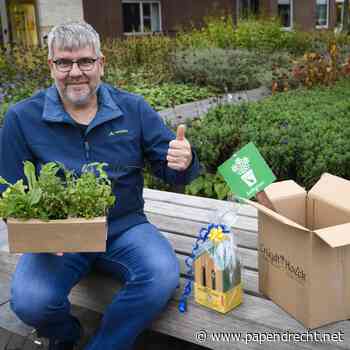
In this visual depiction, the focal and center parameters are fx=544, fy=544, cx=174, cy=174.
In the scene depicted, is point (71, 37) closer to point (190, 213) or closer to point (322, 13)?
point (190, 213)

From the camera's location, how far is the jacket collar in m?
2.45

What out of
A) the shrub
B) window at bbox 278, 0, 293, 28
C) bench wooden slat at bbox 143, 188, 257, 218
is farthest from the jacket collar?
window at bbox 278, 0, 293, 28

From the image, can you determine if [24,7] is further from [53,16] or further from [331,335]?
[331,335]

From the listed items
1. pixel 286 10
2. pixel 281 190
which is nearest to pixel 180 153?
pixel 281 190

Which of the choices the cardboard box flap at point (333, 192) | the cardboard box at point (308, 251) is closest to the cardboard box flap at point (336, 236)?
the cardboard box at point (308, 251)

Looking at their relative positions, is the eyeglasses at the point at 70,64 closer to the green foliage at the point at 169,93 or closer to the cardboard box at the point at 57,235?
the cardboard box at the point at 57,235

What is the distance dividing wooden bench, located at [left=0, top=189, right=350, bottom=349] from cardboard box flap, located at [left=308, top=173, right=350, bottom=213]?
428 mm

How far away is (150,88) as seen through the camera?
372 inches

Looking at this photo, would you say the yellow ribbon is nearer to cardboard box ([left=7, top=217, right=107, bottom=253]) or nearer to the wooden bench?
the wooden bench

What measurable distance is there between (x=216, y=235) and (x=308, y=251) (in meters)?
0.39

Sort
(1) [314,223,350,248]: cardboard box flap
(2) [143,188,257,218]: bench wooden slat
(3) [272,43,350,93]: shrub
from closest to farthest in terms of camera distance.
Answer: (1) [314,223,350,248]: cardboard box flap → (2) [143,188,257,218]: bench wooden slat → (3) [272,43,350,93]: shrub

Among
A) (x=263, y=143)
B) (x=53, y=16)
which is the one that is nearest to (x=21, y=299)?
(x=263, y=143)

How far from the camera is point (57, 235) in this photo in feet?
6.65

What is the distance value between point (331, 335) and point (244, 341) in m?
0.34
